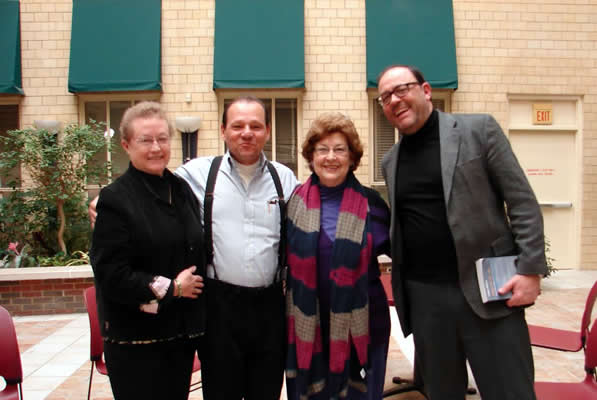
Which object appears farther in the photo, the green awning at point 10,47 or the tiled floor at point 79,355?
the green awning at point 10,47

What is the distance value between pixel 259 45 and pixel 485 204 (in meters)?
6.19

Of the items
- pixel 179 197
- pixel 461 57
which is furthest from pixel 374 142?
pixel 179 197

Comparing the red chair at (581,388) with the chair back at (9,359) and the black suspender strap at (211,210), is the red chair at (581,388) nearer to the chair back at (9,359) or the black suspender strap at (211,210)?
the black suspender strap at (211,210)

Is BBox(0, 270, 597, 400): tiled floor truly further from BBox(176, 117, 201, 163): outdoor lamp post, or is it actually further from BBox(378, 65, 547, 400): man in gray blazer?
BBox(176, 117, 201, 163): outdoor lamp post

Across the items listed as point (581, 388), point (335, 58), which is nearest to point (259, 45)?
point (335, 58)

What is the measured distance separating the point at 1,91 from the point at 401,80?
25.7ft

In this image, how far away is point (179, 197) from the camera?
1.89m

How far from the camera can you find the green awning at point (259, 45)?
284 inches

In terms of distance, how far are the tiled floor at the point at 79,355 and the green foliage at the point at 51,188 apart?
1.60 meters

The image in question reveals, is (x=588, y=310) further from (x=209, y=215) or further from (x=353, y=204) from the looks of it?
(x=209, y=215)

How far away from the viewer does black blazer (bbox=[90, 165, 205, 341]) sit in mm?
1658

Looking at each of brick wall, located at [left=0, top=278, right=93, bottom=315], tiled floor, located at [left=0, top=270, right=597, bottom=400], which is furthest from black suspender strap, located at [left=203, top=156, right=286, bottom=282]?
brick wall, located at [left=0, top=278, right=93, bottom=315]

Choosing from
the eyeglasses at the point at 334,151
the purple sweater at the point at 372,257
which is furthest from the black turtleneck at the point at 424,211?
the eyeglasses at the point at 334,151

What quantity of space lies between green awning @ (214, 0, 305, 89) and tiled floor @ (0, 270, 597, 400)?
4429 mm
